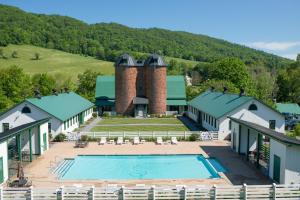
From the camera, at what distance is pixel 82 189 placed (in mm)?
18281

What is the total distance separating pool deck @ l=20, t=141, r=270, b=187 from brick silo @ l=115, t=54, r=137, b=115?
76.9ft

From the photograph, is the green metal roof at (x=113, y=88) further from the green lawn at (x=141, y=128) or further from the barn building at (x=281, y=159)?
the barn building at (x=281, y=159)

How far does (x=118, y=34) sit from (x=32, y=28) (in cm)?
4478

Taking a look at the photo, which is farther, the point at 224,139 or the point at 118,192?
the point at 224,139

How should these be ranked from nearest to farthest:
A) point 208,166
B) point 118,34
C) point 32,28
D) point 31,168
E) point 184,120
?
point 31,168, point 208,166, point 184,120, point 32,28, point 118,34

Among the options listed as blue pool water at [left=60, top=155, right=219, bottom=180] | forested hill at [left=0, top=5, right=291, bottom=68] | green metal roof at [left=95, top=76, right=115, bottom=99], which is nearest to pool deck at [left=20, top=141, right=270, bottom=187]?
blue pool water at [left=60, top=155, right=219, bottom=180]

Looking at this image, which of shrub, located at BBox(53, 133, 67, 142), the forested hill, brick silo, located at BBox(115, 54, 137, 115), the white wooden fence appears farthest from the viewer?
the forested hill

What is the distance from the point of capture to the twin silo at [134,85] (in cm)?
5850

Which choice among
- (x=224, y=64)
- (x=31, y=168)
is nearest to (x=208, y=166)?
(x=31, y=168)

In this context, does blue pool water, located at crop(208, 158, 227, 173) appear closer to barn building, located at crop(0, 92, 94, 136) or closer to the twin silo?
barn building, located at crop(0, 92, 94, 136)

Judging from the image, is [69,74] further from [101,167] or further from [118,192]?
[118,192]

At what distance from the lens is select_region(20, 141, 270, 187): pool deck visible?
72.9 feet

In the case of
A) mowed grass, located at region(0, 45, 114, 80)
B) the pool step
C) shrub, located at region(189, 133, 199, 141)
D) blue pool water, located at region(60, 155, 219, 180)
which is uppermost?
mowed grass, located at region(0, 45, 114, 80)

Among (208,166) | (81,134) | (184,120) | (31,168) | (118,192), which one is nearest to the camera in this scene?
(118,192)
